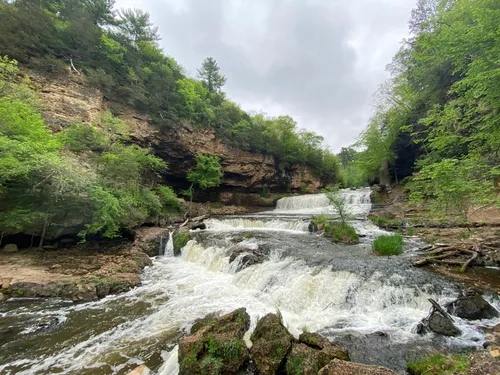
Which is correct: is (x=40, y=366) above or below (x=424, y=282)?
below

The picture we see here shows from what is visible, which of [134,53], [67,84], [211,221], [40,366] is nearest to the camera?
[40,366]

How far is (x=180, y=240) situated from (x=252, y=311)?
7193mm

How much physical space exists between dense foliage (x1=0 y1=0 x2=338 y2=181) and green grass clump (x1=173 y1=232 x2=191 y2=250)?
12169 mm

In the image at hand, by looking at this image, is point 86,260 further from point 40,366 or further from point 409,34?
point 409,34

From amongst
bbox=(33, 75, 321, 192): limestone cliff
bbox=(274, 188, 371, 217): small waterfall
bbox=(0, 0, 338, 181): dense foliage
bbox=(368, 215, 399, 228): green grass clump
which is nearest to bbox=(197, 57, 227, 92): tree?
bbox=(0, 0, 338, 181): dense foliage

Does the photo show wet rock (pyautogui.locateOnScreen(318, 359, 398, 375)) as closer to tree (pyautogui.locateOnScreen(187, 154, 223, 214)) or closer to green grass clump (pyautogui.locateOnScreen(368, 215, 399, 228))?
green grass clump (pyautogui.locateOnScreen(368, 215, 399, 228))

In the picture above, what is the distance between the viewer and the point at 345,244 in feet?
29.6

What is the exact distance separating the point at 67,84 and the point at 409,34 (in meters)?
27.4

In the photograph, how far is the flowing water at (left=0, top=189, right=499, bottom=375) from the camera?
3496 millimetres

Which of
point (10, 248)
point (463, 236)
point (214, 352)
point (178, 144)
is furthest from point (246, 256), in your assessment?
point (178, 144)

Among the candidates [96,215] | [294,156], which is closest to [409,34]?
[294,156]

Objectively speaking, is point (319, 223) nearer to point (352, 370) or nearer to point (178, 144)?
point (352, 370)

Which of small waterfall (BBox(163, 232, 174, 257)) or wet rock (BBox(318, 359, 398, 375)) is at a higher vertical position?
wet rock (BBox(318, 359, 398, 375))

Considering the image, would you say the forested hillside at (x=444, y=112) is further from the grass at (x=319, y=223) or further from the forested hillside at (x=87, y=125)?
the forested hillside at (x=87, y=125)
